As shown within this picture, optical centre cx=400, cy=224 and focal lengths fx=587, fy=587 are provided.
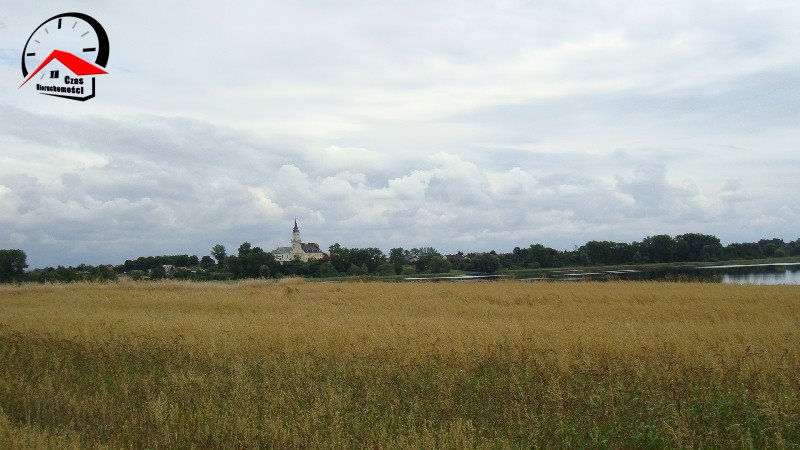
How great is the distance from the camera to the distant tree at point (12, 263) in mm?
62963

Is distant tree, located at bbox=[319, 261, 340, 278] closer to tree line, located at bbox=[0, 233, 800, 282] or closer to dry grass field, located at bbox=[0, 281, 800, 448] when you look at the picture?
tree line, located at bbox=[0, 233, 800, 282]

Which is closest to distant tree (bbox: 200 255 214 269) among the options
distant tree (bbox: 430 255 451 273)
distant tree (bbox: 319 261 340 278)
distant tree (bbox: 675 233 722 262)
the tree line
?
the tree line

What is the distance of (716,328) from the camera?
41.2ft

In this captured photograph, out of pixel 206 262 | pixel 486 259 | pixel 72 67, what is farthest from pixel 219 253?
pixel 72 67

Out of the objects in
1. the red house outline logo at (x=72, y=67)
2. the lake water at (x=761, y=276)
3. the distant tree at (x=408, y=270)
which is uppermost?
the red house outline logo at (x=72, y=67)

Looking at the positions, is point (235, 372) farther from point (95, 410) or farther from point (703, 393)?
point (703, 393)

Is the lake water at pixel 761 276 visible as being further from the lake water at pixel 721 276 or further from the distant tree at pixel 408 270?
the distant tree at pixel 408 270

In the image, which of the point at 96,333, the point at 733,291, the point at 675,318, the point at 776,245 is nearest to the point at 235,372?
the point at 96,333

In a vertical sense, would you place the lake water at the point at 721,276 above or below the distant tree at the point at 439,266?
below

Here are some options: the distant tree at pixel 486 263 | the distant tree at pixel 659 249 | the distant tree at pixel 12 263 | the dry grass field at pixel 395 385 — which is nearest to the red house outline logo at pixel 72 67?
the dry grass field at pixel 395 385

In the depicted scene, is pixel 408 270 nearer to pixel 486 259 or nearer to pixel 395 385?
pixel 486 259

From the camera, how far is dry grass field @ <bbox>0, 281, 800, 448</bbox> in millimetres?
6113

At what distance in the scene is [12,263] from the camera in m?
64.4

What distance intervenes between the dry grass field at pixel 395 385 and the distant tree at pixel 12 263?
58.0 metres
